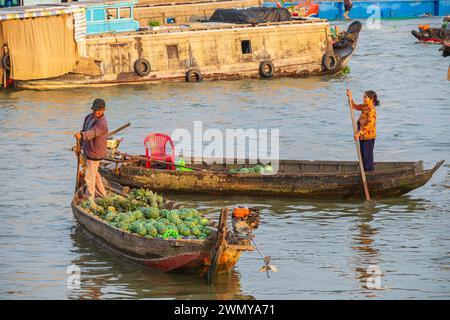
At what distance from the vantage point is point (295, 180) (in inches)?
748

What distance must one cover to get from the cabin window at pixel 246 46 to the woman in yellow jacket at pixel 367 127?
17795 millimetres

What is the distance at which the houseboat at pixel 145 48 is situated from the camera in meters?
32.8

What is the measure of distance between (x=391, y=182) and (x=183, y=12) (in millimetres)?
27404

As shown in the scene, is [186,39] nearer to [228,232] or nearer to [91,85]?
[91,85]

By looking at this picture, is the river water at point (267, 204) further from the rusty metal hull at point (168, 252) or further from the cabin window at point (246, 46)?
the cabin window at point (246, 46)

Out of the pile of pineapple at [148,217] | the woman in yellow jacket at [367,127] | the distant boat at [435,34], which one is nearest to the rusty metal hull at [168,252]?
the pile of pineapple at [148,217]

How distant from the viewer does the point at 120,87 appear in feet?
113

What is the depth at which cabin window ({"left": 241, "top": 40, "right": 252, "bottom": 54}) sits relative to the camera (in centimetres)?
3625

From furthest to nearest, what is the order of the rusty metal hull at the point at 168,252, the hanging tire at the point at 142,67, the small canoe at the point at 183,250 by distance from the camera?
the hanging tire at the point at 142,67
the rusty metal hull at the point at 168,252
the small canoe at the point at 183,250

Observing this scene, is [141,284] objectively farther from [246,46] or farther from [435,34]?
[435,34]

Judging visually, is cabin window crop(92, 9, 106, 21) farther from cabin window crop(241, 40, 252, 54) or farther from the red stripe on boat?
the red stripe on boat

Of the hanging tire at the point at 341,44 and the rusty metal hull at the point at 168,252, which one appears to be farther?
the hanging tire at the point at 341,44

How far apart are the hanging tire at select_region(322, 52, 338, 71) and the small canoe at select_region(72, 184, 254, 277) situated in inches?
914

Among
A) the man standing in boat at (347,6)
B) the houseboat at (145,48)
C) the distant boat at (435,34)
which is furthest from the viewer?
the man standing in boat at (347,6)
